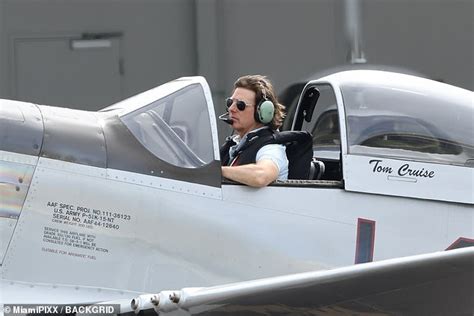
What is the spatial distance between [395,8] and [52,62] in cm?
454

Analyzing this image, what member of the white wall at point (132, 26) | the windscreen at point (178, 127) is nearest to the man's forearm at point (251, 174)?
the windscreen at point (178, 127)

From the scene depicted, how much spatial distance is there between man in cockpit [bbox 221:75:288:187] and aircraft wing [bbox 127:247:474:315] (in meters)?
0.74

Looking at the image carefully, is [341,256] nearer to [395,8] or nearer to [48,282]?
[48,282]

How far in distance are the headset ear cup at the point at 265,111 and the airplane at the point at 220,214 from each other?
31 cm

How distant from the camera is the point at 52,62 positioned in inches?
393

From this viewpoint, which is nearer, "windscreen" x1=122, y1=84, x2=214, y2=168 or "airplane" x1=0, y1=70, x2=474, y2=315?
"airplane" x1=0, y1=70, x2=474, y2=315

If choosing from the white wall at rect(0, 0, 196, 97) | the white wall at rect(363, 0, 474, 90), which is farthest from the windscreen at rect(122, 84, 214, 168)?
the white wall at rect(363, 0, 474, 90)

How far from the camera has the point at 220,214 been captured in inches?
147

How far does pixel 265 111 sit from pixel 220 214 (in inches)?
25.7

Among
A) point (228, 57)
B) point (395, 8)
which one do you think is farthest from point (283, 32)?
point (395, 8)

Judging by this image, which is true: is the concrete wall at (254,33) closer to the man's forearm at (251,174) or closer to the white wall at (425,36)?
the white wall at (425,36)

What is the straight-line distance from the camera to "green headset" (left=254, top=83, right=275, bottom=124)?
4090 mm

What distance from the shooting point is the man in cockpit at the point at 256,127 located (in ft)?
13.1

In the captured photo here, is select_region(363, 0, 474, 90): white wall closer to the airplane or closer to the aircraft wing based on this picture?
the airplane
